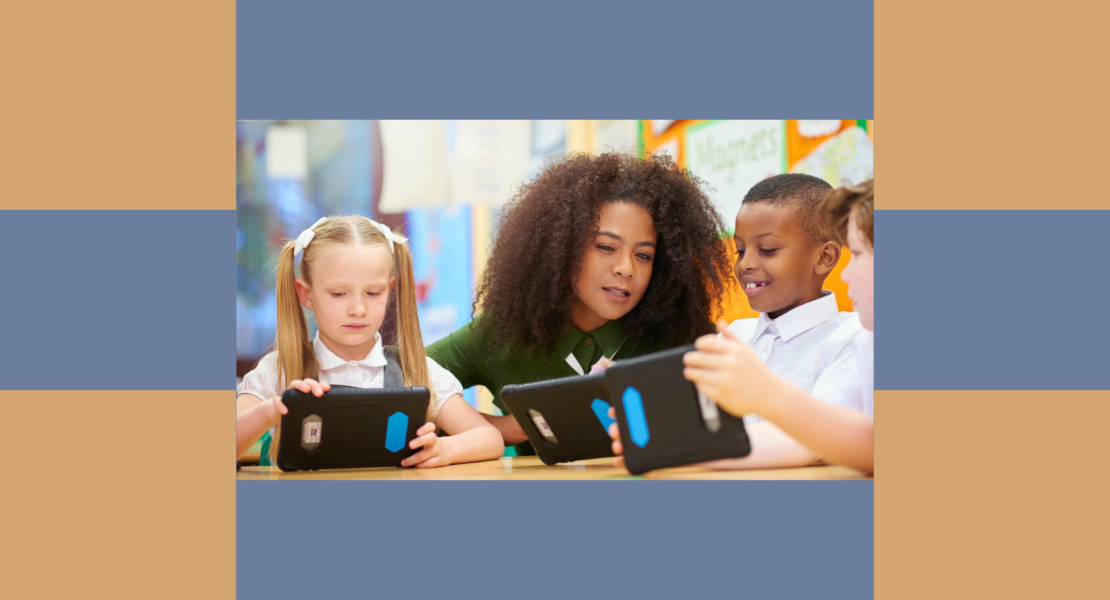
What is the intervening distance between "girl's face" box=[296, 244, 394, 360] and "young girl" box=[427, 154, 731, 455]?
268 mm

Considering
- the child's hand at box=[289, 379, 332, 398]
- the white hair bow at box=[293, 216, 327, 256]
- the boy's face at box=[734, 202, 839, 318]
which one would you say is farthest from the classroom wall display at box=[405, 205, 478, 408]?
the boy's face at box=[734, 202, 839, 318]

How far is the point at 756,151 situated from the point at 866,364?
0.61 meters

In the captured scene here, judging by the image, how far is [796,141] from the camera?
2.01 meters

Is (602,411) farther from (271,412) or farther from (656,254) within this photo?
(271,412)

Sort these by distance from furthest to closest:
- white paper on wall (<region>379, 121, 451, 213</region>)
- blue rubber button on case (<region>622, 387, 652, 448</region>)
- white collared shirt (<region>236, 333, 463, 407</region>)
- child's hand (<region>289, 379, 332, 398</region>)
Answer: white paper on wall (<region>379, 121, 451, 213</region>) < white collared shirt (<region>236, 333, 463, 407</region>) < child's hand (<region>289, 379, 332, 398</region>) < blue rubber button on case (<region>622, 387, 652, 448</region>)

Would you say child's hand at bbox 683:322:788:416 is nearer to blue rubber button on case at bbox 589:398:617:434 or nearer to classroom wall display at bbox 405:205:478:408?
blue rubber button on case at bbox 589:398:617:434

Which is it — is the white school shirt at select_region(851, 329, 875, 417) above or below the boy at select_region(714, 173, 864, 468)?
Result: below

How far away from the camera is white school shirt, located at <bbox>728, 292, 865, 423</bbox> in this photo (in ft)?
5.81

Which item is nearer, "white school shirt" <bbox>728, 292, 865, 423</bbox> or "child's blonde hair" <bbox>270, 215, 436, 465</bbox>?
"white school shirt" <bbox>728, 292, 865, 423</bbox>

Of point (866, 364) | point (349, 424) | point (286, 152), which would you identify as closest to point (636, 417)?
point (866, 364)

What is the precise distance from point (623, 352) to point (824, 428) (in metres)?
0.74
